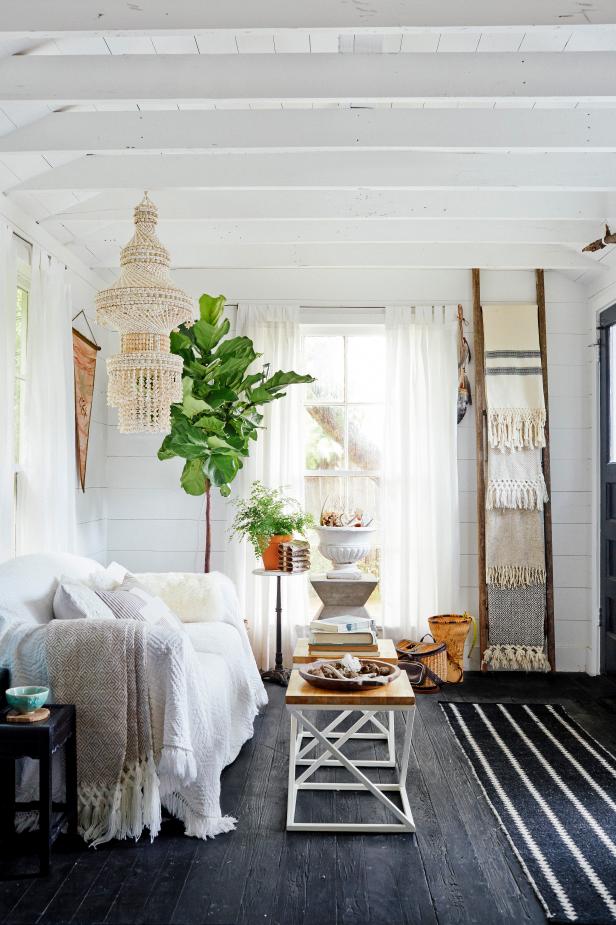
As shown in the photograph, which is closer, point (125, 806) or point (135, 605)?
point (125, 806)

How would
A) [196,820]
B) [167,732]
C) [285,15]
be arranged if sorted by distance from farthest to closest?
[196,820] < [167,732] < [285,15]

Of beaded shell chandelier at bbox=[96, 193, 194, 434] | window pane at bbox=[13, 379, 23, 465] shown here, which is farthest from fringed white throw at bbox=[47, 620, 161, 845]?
window pane at bbox=[13, 379, 23, 465]

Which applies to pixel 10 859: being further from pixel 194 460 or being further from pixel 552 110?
pixel 552 110

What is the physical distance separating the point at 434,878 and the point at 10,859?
1.35 meters

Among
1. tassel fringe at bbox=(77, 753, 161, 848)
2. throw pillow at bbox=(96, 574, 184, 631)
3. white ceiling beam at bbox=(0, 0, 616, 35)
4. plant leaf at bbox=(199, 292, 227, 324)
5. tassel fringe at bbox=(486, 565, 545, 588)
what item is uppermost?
white ceiling beam at bbox=(0, 0, 616, 35)

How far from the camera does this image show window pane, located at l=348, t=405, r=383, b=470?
556 cm

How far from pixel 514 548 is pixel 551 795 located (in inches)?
89.7

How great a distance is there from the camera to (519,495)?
209 inches

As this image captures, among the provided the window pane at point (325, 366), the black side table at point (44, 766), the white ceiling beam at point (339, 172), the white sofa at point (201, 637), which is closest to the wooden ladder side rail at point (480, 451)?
the window pane at point (325, 366)

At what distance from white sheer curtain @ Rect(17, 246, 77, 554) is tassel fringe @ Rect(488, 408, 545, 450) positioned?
2679mm

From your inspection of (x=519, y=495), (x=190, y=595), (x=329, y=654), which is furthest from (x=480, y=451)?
(x=329, y=654)

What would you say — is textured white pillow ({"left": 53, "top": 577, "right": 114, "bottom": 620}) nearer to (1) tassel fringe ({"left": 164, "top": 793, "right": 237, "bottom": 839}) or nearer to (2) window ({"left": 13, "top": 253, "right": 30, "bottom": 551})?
(1) tassel fringe ({"left": 164, "top": 793, "right": 237, "bottom": 839})

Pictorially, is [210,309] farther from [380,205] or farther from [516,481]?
[516,481]

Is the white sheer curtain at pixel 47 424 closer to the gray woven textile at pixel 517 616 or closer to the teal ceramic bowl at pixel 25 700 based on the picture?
the teal ceramic bowl at pixel 25 700
